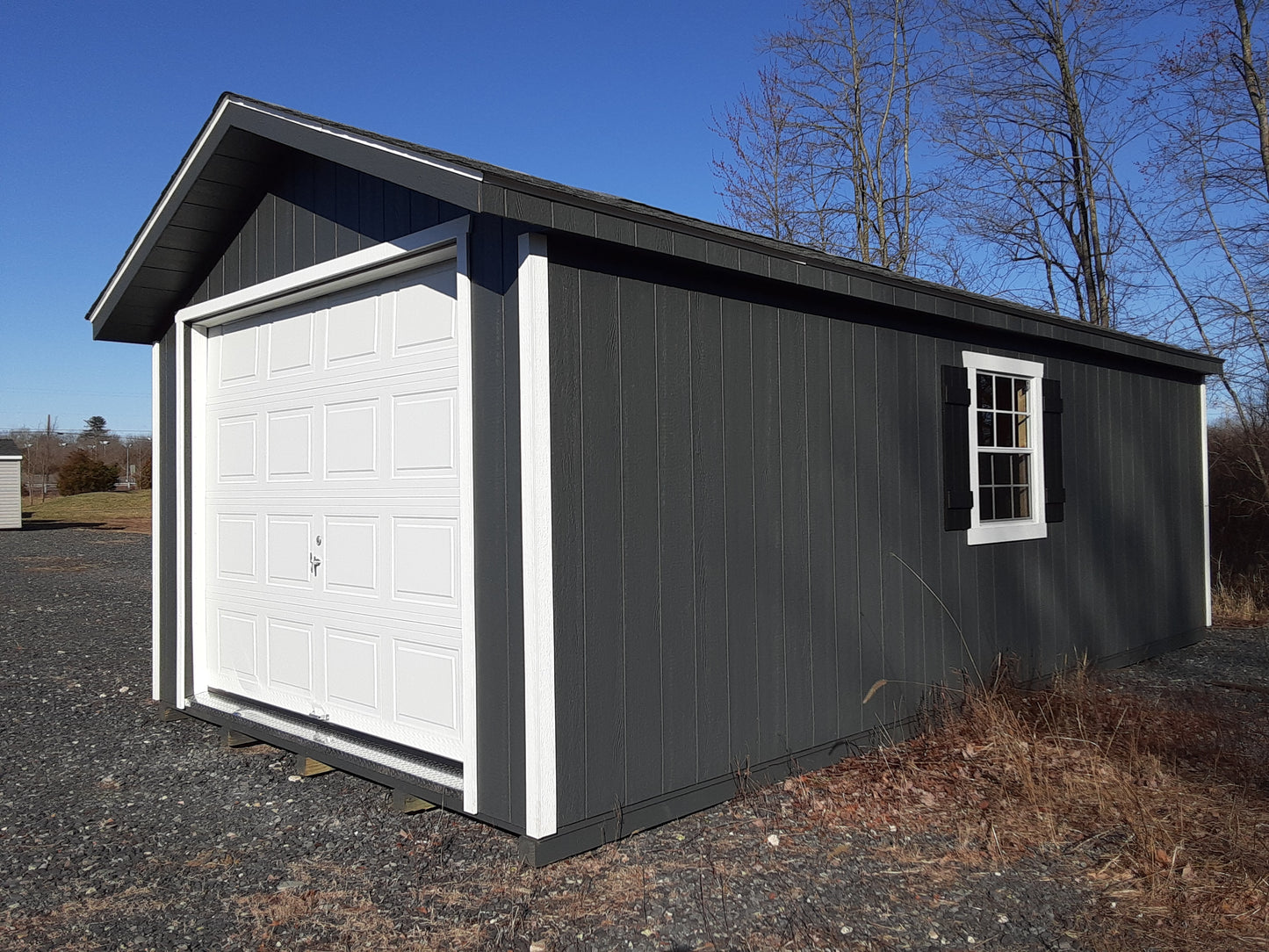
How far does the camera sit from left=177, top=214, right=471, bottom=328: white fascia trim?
413 centimetres

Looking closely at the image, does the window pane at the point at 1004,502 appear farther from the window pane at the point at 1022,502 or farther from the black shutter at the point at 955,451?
the black shutter at the point at 955,451

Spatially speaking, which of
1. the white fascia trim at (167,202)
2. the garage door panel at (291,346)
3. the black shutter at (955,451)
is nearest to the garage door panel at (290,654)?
the garage door panel at (291,346)

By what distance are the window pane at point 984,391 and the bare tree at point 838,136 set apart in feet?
29.4

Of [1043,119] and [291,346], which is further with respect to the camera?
[1043,119]

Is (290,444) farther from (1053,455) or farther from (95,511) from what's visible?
(95,511)

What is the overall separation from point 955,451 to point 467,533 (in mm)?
3246

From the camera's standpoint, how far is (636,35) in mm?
11469

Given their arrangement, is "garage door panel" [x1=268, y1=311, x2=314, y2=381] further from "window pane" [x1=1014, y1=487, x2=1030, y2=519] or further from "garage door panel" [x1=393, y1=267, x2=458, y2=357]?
"window pane" [x1=1014, y1=487, x2=1030, y2=519]

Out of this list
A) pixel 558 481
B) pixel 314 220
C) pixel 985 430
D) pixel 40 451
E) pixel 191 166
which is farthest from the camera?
pixel 40 451

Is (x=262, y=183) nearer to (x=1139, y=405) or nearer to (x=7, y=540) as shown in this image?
(x=1139, y=405)

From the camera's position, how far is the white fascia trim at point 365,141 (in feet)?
11.2

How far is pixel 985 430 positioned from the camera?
6.16 meters

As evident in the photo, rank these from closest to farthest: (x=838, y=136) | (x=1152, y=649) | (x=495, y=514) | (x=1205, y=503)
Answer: (x=495, y=514), (x=1152, y=649), (x=1205, y=503), (x=838, y=136)

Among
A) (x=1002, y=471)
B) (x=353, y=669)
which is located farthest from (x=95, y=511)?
(x=1002, y=471)
